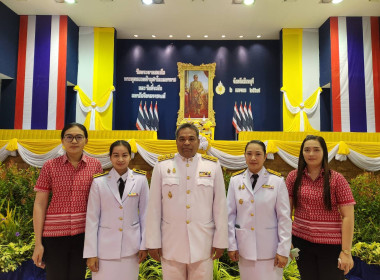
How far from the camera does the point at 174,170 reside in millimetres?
1769

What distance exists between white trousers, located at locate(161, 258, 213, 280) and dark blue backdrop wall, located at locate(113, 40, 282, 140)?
864 centimetres

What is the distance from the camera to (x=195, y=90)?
10297mm

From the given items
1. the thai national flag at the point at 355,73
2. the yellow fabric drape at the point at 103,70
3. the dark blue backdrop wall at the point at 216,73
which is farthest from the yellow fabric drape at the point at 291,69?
the yellow fabric drape at the point at 103,70

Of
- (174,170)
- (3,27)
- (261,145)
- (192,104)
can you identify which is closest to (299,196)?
(261,145)

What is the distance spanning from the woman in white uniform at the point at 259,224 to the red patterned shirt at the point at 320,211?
147 mm

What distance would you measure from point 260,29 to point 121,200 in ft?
31.1

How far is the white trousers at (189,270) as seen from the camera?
5.43 feet

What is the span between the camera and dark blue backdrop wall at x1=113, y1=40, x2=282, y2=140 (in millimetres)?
10297

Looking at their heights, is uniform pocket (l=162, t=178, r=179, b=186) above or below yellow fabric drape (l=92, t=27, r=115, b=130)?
below

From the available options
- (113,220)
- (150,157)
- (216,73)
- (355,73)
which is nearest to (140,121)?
(216,73)

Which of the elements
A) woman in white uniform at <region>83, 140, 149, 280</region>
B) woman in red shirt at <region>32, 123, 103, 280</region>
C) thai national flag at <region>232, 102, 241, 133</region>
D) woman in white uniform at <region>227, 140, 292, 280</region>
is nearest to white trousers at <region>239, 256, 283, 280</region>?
woman in white uniform at <region>227, 140, 292, 280</region>

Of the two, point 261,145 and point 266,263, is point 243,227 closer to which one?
point 266,263

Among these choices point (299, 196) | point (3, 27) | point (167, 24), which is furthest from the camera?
point (167, 24)

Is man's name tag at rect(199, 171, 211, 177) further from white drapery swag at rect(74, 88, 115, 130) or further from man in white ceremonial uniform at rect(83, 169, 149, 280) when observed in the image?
white drapery swag at rect(74, 88, 115, 130)
